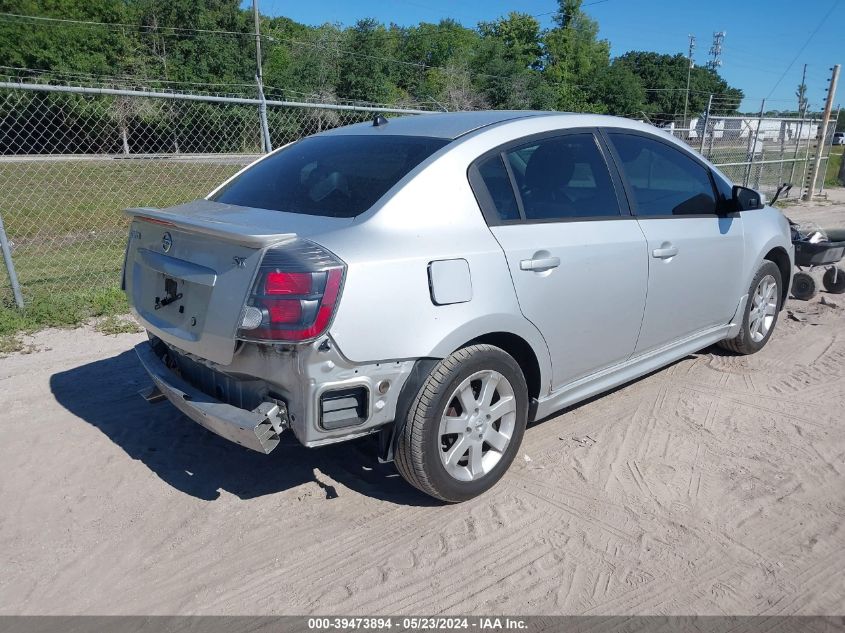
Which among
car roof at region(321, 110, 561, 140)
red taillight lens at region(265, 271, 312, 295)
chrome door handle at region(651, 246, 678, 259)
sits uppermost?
car roof at region(321, 110, 561, 140)

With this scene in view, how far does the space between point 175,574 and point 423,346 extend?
142cm

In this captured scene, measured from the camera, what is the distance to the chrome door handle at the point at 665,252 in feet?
13.1

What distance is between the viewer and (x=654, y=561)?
2896mm

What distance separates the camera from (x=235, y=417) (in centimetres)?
283

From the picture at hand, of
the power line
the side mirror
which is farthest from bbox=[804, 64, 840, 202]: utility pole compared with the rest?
the power line

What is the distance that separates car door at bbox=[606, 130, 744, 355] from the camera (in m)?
4.05

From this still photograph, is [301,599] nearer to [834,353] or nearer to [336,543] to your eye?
[336,543]

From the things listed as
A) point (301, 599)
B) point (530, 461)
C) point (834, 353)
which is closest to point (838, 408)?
point (834, 353)

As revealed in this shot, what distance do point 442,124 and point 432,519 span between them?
2060mm

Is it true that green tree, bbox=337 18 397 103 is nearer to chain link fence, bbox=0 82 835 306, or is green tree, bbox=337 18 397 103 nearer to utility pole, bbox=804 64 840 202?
chain link fence, bbox=0 82 835 306

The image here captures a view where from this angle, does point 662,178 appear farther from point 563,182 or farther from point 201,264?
point 201,264

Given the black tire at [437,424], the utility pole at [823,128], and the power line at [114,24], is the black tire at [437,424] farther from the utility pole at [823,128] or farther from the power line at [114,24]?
the power line at [114,24]

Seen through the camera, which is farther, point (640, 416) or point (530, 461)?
point (640, 416)

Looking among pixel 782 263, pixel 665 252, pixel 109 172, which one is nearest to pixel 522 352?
pixel 665 252
